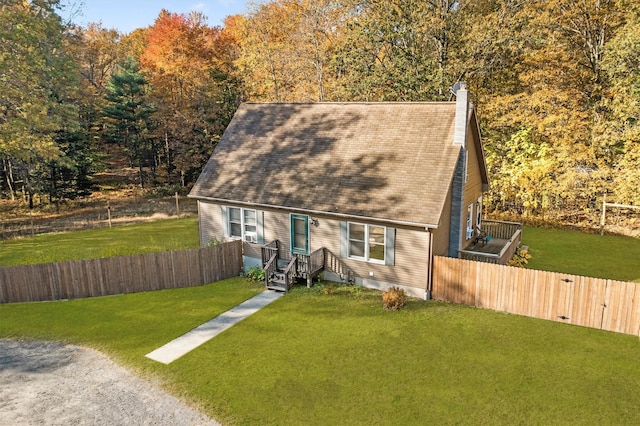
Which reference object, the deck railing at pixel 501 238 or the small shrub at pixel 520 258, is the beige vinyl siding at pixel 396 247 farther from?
the small shrub at pixel 520 258

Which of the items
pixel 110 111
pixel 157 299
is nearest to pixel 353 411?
pixel 157 299

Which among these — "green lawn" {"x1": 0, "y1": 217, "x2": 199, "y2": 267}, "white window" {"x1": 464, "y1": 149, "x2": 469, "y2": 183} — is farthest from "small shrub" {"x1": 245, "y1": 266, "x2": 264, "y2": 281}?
"white window" {"x1": 464, "y1": 149, "x2": 469, "y2": 183}

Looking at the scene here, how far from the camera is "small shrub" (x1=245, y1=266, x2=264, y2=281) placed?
63.0 feet

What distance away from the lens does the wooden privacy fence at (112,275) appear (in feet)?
55.9

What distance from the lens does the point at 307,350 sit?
42.4 feet

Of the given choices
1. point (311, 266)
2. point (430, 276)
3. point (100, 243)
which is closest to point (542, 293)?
point (430, 276)

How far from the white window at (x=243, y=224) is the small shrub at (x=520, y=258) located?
38.9 feet

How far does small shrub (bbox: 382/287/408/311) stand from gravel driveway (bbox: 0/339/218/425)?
772 centimetres

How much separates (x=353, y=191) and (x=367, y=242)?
7.16 ft

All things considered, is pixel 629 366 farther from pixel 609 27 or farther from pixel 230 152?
pixel 609 27

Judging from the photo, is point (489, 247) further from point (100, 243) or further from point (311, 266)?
point (100, 243)

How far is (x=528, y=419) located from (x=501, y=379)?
1.55 metres

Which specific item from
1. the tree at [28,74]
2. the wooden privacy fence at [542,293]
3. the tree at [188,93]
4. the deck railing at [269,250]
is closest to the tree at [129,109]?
Result: the tree at [188,93]

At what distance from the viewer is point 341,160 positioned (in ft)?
62.7
